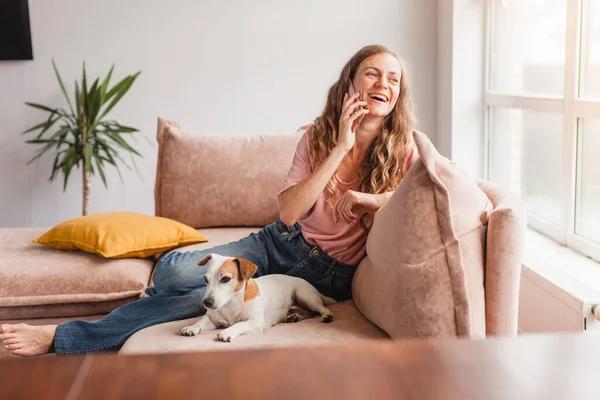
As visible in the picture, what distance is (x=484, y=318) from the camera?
1.75m

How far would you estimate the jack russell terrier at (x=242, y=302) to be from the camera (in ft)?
6.33

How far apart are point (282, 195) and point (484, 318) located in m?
0.72

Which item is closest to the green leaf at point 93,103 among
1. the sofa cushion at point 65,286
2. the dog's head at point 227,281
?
the sofa cushion at point 65,286

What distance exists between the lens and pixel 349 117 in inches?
86.0

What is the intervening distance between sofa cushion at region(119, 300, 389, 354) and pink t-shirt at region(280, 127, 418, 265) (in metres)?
0.19

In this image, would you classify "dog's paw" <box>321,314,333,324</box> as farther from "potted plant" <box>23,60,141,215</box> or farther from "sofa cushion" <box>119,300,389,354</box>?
"potted plant" <box>23,60,141,215</box>

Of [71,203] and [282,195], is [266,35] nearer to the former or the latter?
[71,203]

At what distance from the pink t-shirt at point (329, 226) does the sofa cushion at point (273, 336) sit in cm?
19

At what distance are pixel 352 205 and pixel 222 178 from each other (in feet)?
3.99

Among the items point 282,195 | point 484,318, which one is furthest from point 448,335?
point 282,195

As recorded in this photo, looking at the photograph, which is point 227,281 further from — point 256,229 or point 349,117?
point 256,229

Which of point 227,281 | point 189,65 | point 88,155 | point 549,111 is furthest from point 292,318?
point 189,65

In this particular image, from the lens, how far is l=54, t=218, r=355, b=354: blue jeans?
210 cm

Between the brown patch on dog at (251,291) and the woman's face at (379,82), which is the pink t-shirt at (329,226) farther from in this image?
the brown patch on dog at (251,291)
